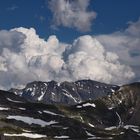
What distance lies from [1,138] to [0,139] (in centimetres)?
22

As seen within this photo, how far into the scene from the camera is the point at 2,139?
5625 centimetres

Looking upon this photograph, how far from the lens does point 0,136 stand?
185 ft

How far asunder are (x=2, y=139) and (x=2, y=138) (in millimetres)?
146

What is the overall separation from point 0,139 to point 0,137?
251 millimetres

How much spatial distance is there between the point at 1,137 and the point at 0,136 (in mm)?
239

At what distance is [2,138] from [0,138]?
9.8 inches

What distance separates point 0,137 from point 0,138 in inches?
4.9

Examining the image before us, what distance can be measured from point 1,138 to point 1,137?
0.15 m

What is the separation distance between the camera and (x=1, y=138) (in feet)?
184

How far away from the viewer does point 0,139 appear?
56.3 m

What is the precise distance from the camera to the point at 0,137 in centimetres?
5631

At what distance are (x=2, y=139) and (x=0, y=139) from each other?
0.88 feet

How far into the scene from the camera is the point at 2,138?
185 ft
